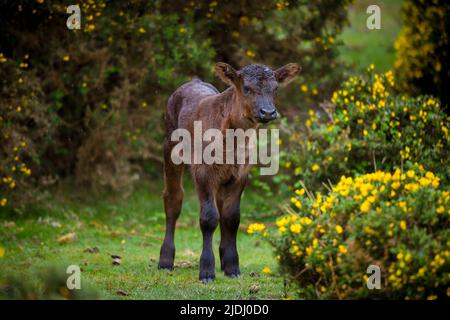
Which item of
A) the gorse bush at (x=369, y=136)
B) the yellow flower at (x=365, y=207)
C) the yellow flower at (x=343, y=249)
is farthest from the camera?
the gorse bush at (x=369, y=136)

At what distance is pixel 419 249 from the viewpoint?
6.27m

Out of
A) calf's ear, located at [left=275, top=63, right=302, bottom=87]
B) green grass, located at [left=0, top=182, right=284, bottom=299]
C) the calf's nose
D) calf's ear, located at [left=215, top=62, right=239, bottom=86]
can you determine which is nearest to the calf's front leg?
Result: green grass, located at [left=0, top=182, right=284, bottom=299]

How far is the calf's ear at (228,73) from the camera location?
921 cm

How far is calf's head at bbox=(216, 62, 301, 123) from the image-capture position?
8734mm

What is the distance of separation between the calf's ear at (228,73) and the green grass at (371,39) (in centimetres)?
1013

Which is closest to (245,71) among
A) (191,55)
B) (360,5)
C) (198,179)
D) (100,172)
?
(198,179)

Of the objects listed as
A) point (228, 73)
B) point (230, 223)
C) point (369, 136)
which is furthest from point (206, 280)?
point (369, 136)

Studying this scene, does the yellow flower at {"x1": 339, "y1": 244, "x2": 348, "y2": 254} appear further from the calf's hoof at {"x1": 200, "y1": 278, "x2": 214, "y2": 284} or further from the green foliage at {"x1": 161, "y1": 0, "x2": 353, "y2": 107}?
the green foliage at {"x1": 161, "y1": 0, "x2": 353, "y2": 107}

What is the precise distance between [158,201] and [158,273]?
5589 millimetres

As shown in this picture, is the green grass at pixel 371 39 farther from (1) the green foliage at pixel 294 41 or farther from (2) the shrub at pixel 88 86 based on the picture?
(2) the shrub at pixel 88 86

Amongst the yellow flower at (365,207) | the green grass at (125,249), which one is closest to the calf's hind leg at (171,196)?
the green grass at (125,249)

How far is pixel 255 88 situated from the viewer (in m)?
8.91

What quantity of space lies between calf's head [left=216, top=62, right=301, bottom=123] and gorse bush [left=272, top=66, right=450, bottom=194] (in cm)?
262

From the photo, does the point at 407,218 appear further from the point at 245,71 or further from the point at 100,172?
the point at 100,172
